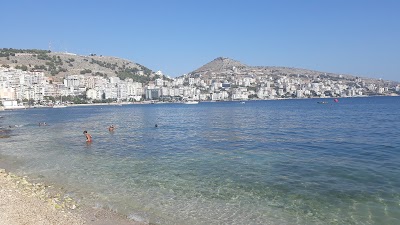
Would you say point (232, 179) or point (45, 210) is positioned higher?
point (45, 210)

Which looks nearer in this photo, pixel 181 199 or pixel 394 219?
pixel 394 219

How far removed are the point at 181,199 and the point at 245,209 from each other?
2.77m

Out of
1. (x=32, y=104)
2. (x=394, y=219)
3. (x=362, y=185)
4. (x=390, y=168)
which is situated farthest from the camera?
(x=32, y=104)

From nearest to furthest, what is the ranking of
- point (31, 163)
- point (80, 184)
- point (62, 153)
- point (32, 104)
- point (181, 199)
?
point (181, 199)
point (80, 184)
point (31, 163)
point (62, 153)
point (32, 104)

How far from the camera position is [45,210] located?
11289 mm

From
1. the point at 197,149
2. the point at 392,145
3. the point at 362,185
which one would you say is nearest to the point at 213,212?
the point at 362,185

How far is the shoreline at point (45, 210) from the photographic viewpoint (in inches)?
409

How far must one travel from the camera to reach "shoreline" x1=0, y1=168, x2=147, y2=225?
34.1ft

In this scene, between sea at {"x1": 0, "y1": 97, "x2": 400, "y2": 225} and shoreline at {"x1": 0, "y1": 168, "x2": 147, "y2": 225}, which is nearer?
shoreline at {"x1": 0, "y1": 168, "x2": 147, "y2": 225}

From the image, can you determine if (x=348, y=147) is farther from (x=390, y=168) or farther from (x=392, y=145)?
(x=390, y=168)

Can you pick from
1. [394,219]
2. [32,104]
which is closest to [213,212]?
[394,219]

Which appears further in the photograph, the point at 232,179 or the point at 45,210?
the point at 232,179

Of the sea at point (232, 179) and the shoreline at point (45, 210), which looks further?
the sea at point (232, 179)

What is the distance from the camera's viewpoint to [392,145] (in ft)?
85.0
